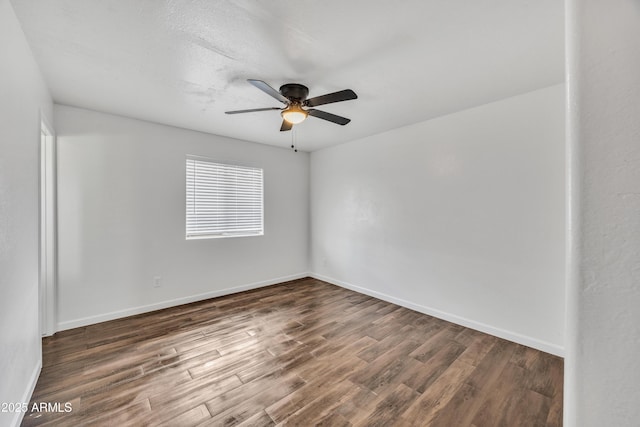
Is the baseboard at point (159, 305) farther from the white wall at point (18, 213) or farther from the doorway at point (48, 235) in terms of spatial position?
the white wall at point (18, 213)

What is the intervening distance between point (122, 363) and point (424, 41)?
346 cm

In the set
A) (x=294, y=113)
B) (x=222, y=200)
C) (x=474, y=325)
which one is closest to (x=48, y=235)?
(x=222, y=200)

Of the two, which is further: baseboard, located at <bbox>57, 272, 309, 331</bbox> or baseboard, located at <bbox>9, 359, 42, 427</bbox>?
baseboard, located at <bbox>57, 272, 309, 331</bbox>

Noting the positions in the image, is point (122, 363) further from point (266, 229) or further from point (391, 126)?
point (391, 126)

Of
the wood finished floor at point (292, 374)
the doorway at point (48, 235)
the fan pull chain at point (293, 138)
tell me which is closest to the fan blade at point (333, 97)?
the fan pull chain at point (293, 138)

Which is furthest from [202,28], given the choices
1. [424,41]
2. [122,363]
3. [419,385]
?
[419,385]

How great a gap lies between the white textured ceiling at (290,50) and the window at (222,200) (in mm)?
1142

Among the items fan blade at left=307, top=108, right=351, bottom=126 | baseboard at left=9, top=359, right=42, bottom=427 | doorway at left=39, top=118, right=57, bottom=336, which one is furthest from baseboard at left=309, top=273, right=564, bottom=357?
doorway at left=39, top=118, right=57, bottom=336

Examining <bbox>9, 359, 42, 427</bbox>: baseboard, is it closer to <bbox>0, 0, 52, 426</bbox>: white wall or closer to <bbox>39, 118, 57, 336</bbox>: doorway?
<bbox>0, 0, 52, 426</bbox>: white wall

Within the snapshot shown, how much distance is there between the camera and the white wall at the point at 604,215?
1.44 feet

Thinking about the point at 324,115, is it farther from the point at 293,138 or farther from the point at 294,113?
the point at 293,138

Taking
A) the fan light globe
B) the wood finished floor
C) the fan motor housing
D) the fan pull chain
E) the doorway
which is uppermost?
the fan pull chain

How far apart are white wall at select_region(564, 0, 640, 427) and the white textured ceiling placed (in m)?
1.29

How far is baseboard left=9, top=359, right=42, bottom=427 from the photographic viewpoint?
58.9 inches
